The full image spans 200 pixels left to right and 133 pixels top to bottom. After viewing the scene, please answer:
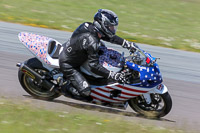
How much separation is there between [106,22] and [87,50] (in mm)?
572

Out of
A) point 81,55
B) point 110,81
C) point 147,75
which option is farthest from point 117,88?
point 81,55

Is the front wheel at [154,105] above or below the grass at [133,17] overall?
below

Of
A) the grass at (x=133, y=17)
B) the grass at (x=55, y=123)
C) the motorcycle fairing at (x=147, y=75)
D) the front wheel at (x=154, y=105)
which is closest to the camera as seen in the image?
the grass at (x=55, y=123)

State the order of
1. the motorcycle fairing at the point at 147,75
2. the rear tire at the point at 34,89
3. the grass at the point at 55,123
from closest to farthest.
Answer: the grass at the point at 55,123
the motorcycle fairing at the point at 147,75
the rear tire at the point at 34,89

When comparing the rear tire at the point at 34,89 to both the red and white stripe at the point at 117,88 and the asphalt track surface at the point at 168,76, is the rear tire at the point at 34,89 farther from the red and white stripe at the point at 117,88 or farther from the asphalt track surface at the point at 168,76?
the red and white stripe at the point at 117,88

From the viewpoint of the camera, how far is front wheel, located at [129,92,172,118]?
6.45 m

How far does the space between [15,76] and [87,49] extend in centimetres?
266

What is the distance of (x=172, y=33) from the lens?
44.6ft

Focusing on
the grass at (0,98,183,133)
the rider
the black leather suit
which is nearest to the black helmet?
the rider

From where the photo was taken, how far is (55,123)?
5.36 metres

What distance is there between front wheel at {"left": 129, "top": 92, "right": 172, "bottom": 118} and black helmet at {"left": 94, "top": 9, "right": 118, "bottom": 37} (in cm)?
135

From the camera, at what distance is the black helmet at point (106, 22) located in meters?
6.17

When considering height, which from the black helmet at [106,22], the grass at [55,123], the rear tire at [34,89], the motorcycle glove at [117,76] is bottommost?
the grass at [55,123]

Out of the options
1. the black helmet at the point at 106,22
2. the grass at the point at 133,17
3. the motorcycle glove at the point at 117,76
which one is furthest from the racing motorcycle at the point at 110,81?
the grass at the point at 133,17
